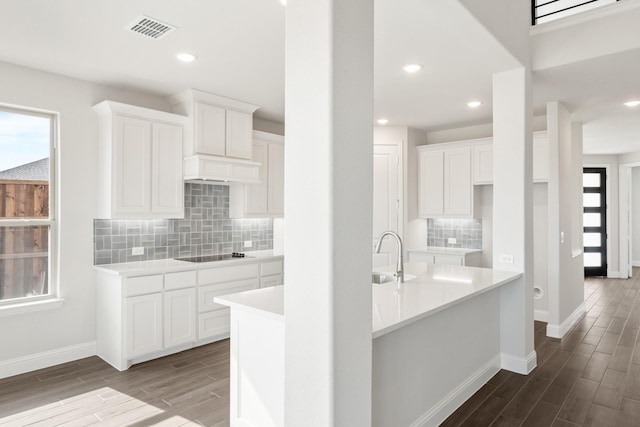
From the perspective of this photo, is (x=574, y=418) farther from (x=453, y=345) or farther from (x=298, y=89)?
(x=298, y=89)

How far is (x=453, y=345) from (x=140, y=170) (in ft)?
10.6

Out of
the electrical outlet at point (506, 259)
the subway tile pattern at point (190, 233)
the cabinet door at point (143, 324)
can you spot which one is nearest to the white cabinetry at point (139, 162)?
the subway tile pattern at point (190, 233)

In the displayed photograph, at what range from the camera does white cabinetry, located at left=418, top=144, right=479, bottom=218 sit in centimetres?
561

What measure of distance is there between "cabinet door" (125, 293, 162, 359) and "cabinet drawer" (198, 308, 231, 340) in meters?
0.45

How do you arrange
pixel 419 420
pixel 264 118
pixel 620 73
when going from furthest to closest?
1. pixel 264 118
2. pixel 620 73
3. pixel 419 420

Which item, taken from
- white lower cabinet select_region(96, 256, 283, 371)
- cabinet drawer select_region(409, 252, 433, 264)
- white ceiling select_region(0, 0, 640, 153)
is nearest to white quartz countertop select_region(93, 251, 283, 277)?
white lower cabinet select_region(96, 256, 283, 371)

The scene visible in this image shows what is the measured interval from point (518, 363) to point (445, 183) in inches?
116

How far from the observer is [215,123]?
14.5 feet

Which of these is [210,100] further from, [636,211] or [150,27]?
[636,211]

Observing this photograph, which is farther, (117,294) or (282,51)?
(117,294)

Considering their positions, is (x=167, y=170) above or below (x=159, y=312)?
above

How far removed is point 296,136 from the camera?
5.32 ft

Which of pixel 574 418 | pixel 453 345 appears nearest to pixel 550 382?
pixel 574 418

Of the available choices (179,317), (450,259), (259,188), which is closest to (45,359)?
(179,317)
